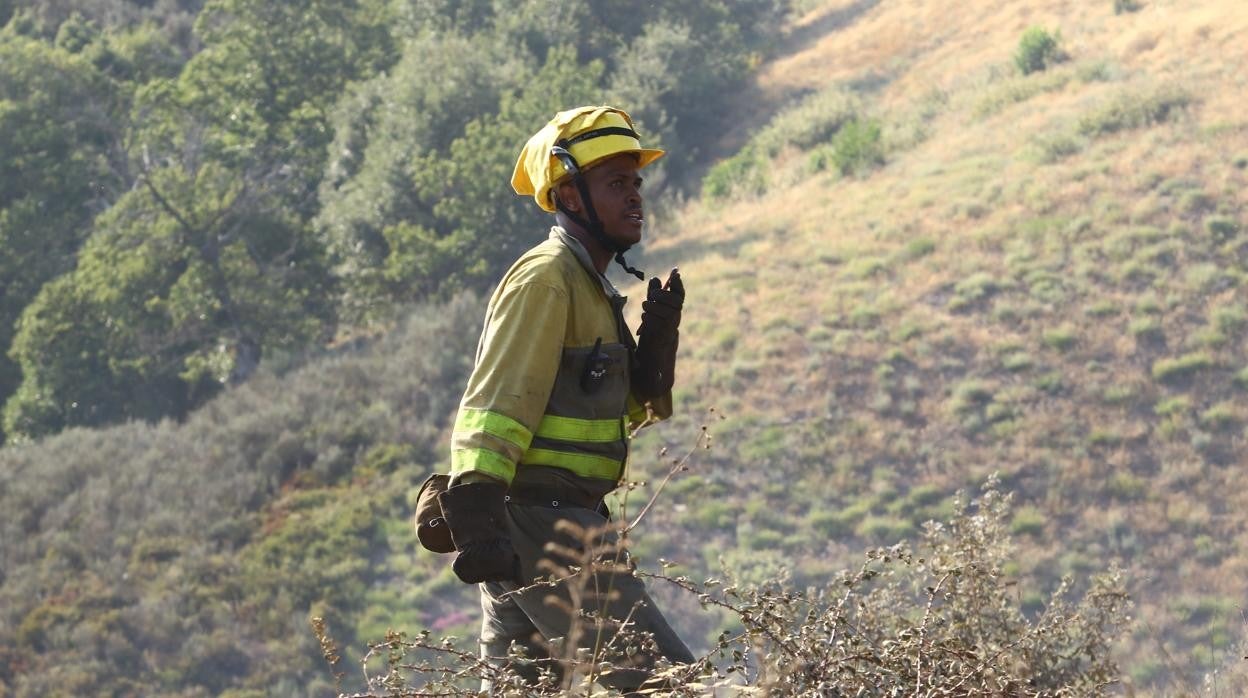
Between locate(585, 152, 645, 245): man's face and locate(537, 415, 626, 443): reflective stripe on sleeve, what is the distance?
0.47 metres

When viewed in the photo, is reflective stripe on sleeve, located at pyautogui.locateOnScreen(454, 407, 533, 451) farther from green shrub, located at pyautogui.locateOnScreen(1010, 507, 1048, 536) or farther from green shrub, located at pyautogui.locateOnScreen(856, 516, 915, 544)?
green shrub, located at pyautogui.locateOnScreen(856, 516, 915, 544)

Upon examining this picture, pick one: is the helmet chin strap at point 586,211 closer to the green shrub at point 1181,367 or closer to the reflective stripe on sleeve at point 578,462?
the reflective stripe on sleeve at point 578,462

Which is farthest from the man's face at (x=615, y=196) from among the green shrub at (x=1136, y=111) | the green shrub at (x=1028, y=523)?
the green shrub at (x=1136, y=111)

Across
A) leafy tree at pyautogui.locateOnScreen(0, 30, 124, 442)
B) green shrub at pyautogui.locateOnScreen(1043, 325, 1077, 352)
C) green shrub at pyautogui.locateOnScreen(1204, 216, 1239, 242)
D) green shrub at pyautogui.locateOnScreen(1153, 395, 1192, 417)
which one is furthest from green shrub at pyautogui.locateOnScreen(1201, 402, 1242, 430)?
leafy tree at pyautogui.locateOnScreen(0, 30, 124, 442)

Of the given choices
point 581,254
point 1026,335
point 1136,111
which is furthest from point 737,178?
point 581,254

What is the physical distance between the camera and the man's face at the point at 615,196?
13.1 ft

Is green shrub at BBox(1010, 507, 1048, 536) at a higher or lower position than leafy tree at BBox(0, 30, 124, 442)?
lower

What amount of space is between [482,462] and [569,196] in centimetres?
83

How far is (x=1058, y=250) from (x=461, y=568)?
59.5 feet

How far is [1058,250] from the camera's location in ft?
67.3

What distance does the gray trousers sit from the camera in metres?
3.56

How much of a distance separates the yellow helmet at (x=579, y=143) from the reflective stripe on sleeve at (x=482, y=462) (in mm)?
715

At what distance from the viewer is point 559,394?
149 inches

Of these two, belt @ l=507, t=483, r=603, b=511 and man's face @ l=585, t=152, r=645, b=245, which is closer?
belt @ l=507, t=483, r=603, b=511
